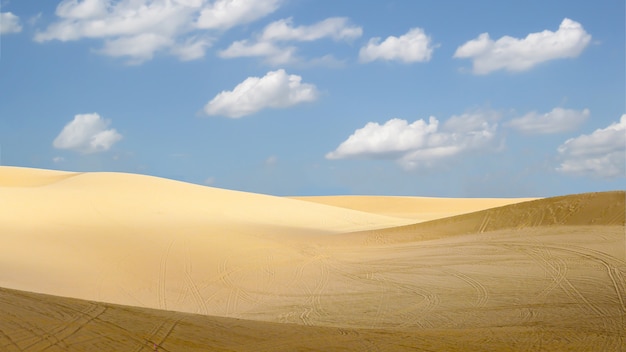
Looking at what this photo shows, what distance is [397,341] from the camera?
28.6 feet

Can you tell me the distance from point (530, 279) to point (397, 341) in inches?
259

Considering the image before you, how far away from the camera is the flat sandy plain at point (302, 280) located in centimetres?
880

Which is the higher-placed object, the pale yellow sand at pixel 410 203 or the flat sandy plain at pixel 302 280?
the pale yellow sand at pixel 410 203

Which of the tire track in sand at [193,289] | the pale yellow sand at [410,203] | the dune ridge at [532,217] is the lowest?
the tire track in sand at [193,289]

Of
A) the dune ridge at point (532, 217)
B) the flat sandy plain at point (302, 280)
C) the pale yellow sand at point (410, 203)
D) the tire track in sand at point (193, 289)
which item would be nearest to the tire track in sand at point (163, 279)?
the flat sandy plain at point (302, 280)

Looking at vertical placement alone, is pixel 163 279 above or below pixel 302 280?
above

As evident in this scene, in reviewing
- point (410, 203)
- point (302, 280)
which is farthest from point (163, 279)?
point (410, 203)

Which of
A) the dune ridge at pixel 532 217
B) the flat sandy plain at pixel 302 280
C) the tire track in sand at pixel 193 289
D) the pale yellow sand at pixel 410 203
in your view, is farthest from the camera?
the pale yellow sand at pixel 410 203

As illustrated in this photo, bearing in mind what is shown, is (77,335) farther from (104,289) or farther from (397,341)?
(104,289)

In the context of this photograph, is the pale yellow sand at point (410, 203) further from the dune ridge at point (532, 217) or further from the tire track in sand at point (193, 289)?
the tire track in sand at point (193, 289)

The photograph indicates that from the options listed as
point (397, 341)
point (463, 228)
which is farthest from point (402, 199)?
point (397, 341)

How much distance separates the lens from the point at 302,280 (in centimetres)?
1639

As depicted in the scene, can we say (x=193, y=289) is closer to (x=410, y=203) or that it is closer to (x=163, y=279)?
(x=163, y=279)

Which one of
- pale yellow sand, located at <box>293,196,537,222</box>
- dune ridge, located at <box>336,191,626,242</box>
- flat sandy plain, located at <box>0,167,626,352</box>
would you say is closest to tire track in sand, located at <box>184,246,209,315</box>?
flat sandy plain, located at <box>0,167,626,352</box>
